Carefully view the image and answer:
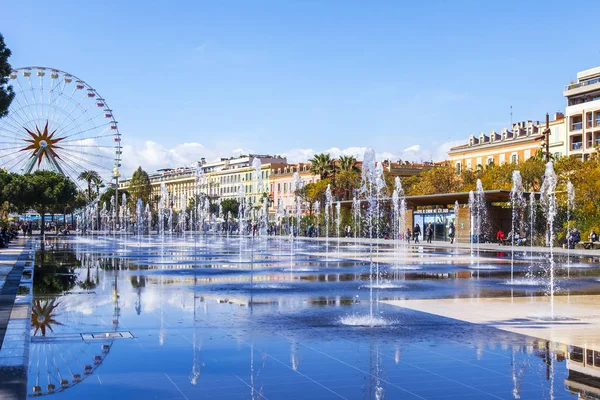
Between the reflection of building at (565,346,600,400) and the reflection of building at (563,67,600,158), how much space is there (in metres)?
69.2

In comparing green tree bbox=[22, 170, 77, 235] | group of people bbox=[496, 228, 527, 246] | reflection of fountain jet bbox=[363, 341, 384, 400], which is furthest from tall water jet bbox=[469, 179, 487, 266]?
green tree bbox=[22, 170, 77, 235]

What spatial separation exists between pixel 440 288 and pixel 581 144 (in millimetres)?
64011

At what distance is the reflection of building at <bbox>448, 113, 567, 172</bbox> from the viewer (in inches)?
3172

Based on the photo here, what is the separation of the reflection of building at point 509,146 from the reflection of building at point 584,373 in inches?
2816

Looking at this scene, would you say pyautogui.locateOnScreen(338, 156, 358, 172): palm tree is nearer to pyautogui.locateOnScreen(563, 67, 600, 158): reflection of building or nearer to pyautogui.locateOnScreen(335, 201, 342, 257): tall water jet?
pyautogui.locateOnScreen(335, 201, 342, 257): tall water jet

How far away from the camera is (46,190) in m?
78.6

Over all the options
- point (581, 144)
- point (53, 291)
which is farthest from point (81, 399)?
point (581, 144)

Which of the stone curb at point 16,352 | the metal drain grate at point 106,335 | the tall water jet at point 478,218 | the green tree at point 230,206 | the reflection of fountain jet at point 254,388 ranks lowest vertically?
the reflection of fountain jet at point 254,388

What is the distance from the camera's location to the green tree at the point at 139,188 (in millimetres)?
151250

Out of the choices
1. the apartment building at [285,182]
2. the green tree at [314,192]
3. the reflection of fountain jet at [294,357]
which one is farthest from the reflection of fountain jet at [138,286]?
the apartment building at [285,182]

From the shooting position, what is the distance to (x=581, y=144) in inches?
2977

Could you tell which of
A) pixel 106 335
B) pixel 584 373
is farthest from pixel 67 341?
pixel 584 373

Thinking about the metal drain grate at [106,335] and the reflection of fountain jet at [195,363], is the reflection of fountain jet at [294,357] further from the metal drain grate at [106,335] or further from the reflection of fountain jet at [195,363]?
the metal drain grate at [106,335]

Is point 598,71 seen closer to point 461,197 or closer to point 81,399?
point 461,197
